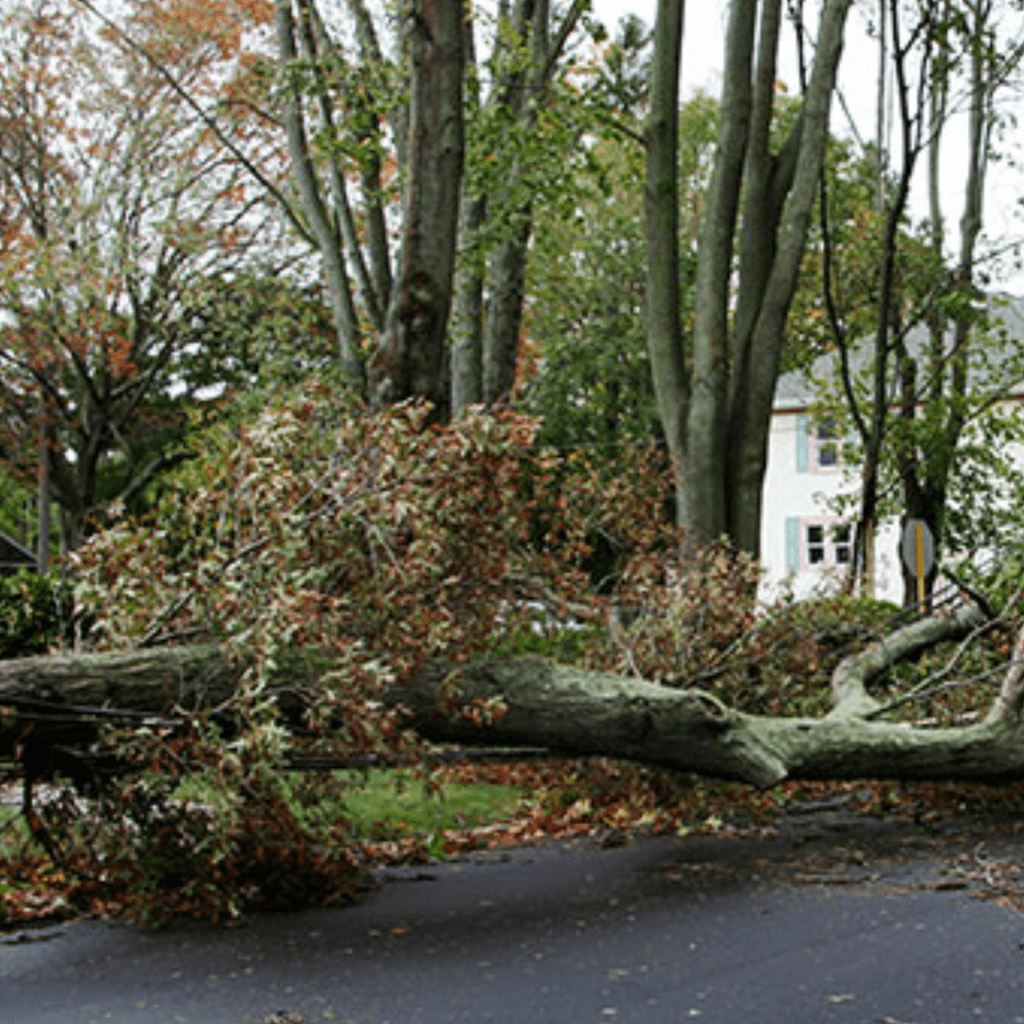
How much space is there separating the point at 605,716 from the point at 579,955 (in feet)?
4.40

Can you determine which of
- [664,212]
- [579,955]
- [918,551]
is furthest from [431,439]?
[918,551]

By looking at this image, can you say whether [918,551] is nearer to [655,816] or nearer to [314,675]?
[655,816]

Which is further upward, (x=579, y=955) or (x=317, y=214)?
(x=317, y=214)

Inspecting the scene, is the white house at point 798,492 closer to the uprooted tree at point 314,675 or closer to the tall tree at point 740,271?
the tall tree at point 740,271

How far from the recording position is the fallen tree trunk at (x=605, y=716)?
499cm

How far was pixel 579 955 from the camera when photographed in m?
4.59

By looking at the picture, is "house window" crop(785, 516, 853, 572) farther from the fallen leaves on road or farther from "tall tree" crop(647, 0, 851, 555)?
the fallen leaves on road

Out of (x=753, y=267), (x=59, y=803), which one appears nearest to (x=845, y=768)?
(x=59, y=803)

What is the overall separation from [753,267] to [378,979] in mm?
8118

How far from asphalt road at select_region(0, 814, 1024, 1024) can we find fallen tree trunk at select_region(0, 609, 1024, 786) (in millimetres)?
567

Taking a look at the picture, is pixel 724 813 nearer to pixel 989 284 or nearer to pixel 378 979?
pixel 378 979

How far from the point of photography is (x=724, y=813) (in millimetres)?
7207

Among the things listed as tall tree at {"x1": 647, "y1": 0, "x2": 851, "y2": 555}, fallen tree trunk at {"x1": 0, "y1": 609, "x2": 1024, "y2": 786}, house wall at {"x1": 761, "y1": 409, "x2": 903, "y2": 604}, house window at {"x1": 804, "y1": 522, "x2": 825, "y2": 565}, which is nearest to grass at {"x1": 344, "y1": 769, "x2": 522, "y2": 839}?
fallen tree trunk at {"x1": 0, "y1": 609, "x2": 1024, "y2": 786}

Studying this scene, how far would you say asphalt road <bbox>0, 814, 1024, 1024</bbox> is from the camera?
4.01m
